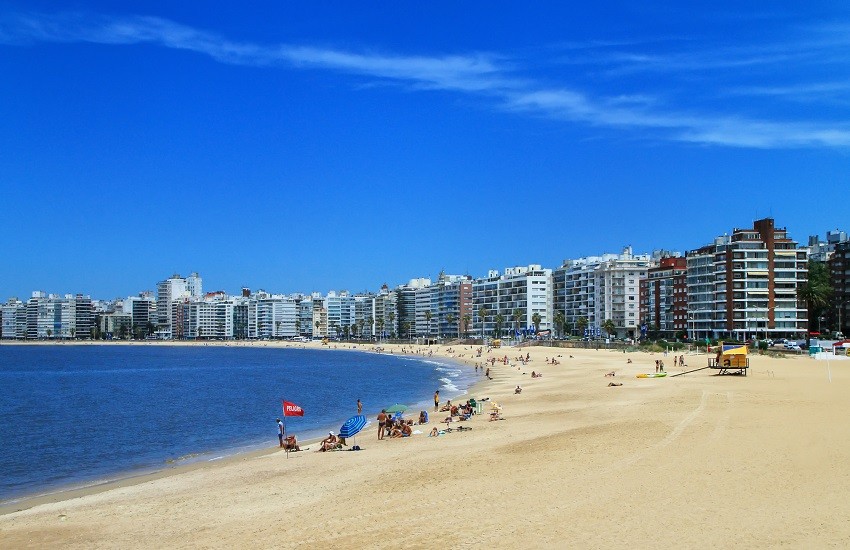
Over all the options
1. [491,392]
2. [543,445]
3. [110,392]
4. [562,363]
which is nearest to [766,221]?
[562,363]

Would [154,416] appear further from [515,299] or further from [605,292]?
[515,299]

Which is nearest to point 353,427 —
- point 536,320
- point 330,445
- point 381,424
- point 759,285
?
point 330,445

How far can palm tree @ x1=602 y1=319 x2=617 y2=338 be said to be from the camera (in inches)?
5182

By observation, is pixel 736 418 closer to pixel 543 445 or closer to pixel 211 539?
pixel 543 445

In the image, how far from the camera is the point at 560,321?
151 metres

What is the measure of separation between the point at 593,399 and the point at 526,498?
22546 millimetres

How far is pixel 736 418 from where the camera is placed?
23922 mm

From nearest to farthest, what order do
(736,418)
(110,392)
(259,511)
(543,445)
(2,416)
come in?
(259,511) < (543,445) < (736,418) < (2,416) < (110,392)

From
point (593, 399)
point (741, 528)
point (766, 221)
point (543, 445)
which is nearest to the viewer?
point (741, 528)

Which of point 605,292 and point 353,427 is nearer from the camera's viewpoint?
point 353,427

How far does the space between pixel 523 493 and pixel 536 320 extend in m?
142

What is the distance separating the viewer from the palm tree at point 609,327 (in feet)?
432

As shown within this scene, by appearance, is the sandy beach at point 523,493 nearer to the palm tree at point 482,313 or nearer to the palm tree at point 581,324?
the palm tree at point 581,324

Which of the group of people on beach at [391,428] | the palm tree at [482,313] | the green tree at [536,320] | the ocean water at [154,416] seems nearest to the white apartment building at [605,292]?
the green tree at [536,320]
